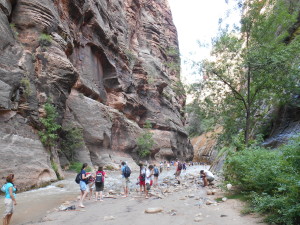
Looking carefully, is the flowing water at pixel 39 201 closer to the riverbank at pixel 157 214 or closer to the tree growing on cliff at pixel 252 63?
the riverbank at pixel 157 214

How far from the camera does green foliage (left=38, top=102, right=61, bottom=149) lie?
631 inches

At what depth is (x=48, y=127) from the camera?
17.1 m

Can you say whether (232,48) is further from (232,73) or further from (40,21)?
(40,21)

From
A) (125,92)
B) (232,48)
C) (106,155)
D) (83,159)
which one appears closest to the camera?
(232,48)

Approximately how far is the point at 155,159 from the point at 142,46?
26.8 metres

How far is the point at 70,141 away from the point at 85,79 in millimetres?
9769

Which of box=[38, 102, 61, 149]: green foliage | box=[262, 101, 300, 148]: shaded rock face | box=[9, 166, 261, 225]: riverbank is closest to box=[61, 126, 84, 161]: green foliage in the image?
box=[38, 102, 61, 149]: green foliage

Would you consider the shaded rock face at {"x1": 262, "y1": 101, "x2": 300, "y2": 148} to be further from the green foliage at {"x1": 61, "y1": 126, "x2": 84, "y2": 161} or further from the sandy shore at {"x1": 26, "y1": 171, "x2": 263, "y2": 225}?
the green foliage at {"x1": 61, "y1": 126, "x2": 84, "y2": 161}

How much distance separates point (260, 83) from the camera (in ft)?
53.9

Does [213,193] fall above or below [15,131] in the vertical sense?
below

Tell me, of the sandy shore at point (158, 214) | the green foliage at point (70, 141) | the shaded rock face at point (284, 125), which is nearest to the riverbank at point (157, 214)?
the sandy shore at point (158, 214)

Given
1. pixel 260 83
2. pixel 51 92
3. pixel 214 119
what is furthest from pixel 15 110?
pixel 260 83

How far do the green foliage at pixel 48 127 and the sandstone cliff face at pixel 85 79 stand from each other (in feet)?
1.60

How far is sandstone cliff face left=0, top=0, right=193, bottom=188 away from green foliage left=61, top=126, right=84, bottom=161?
91cm
